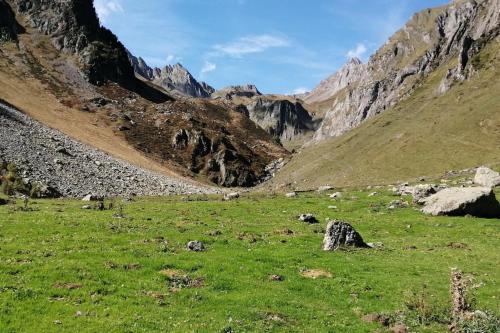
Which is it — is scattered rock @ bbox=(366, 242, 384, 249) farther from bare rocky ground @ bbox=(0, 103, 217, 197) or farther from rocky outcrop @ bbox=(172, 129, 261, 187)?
rocky outcrop @ bbox=(172, 129, 261, 187)

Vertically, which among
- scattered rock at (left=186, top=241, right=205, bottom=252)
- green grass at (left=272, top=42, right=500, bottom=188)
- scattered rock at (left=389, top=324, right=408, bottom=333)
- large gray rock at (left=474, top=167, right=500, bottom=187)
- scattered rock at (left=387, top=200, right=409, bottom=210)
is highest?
green grass at (left=272, top=42, right=500, bottom=188)

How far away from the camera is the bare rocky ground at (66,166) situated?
63594 mm

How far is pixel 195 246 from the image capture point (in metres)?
29.9

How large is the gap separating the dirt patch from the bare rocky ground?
42.2m

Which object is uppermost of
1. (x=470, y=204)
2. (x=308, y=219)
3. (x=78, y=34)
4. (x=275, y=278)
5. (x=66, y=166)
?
(x=78, y=34)

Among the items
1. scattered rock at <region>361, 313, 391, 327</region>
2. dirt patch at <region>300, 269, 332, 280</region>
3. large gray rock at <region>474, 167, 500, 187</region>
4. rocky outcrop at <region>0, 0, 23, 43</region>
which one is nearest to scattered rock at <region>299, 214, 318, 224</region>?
dirt patch at <region>300, 269, 332, 280</region>

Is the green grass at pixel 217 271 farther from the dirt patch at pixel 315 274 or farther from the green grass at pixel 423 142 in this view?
the green grass at pixel 423 142

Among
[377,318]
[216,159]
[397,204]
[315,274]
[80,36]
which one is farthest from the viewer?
[80,36]

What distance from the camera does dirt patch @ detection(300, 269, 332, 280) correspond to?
26484 millimetres

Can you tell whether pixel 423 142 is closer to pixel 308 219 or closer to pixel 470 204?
pixel 470 204

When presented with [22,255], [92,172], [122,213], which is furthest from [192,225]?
[92,172]

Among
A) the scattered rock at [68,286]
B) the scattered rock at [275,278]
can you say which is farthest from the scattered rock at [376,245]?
the scattered rock at [68,286]

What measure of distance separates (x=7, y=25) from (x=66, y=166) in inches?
4875

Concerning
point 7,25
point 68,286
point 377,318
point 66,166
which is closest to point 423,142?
point 66,166
